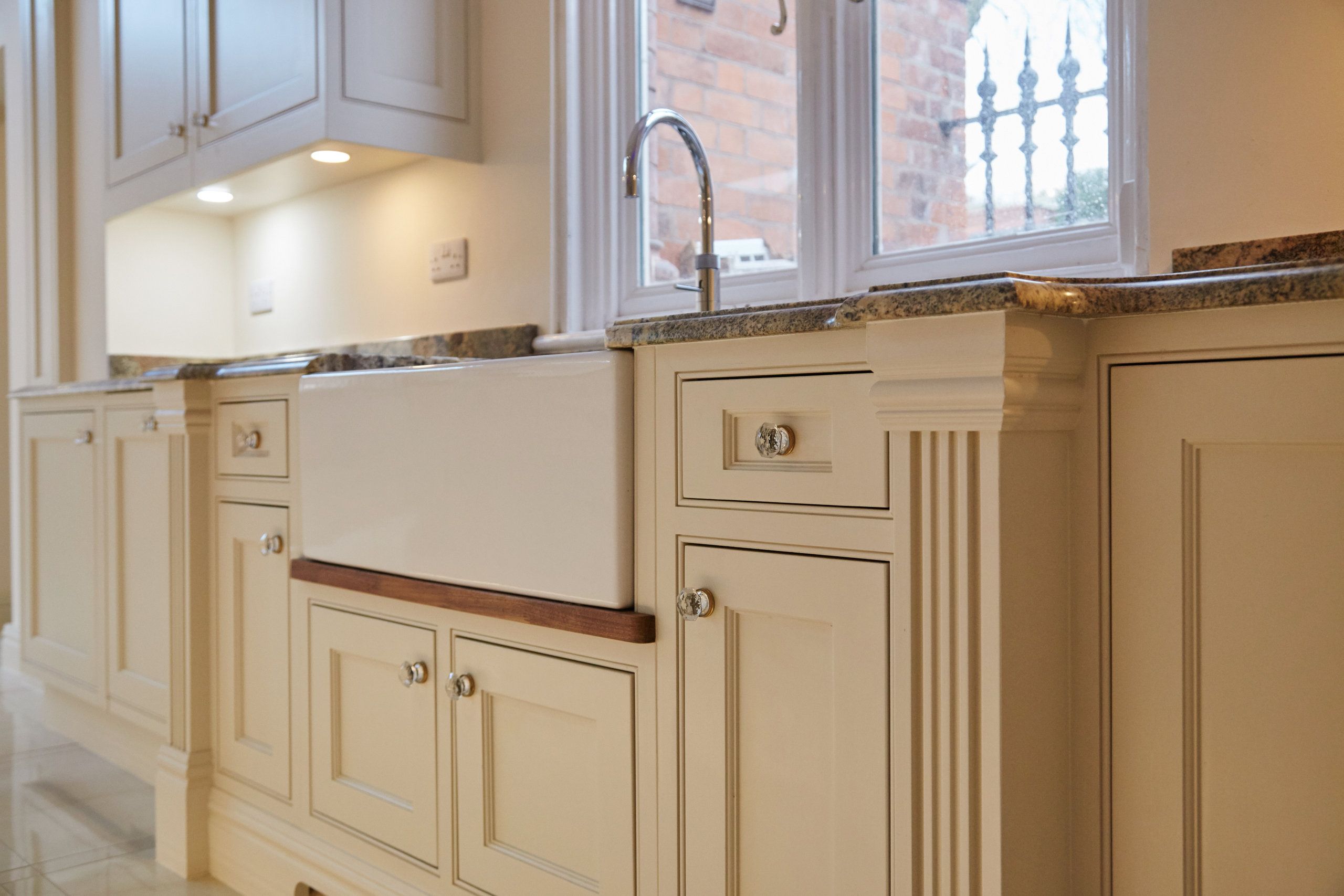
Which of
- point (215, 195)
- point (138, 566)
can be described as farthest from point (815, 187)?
point (215, 195)

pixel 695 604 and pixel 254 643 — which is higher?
pixel 695 604

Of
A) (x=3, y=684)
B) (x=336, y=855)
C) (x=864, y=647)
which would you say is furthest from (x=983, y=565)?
(x=3, y=684)

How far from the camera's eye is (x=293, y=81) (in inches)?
88.0

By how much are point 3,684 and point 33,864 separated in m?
1.80

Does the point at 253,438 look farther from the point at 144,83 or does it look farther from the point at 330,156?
the point at 144,83

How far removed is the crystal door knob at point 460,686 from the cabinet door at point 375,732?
0.06 meters

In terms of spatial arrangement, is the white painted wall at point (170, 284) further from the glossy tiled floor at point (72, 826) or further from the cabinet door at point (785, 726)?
the cabinet door at point (785, 726)

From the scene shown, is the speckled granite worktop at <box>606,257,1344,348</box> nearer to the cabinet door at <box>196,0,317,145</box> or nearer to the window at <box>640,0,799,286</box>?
the window at <box>640,0,799,286</box>

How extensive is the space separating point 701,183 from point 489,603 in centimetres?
76

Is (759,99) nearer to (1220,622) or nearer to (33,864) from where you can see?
(1220,622)

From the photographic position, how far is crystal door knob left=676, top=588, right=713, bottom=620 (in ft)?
3.67

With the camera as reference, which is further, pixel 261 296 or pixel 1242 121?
pixel 261 296

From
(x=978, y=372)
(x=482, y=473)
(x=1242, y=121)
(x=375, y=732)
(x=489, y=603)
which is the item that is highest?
(x=1242, y=121)

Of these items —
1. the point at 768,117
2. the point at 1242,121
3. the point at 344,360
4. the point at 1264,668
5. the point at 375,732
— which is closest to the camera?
the point at 1264,668
